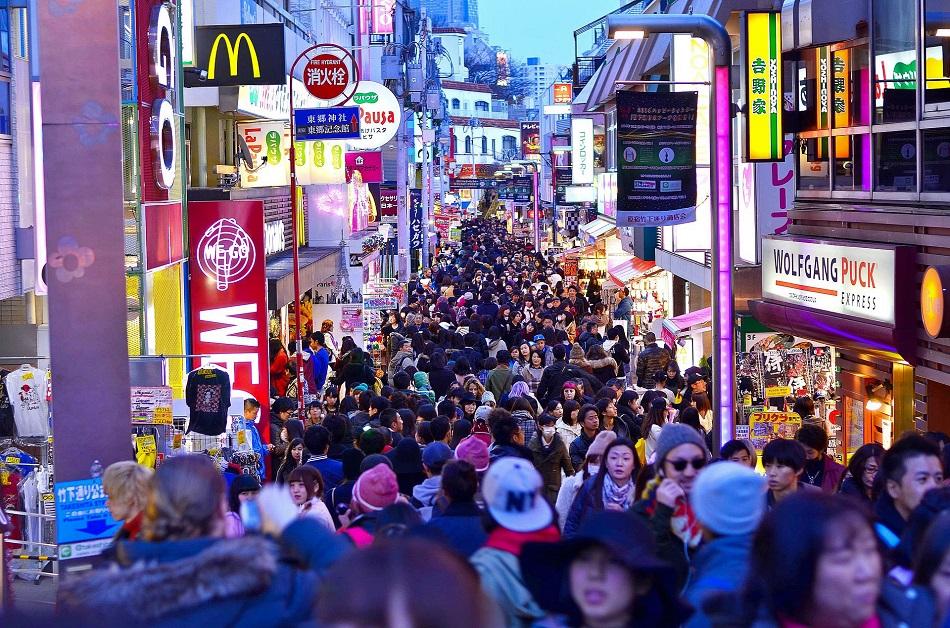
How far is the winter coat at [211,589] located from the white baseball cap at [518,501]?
1.09 metres

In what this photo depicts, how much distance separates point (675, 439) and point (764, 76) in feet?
29.1

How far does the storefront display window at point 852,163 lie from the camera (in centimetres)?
1375

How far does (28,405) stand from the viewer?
12445 mm

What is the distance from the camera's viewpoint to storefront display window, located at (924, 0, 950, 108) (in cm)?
1205

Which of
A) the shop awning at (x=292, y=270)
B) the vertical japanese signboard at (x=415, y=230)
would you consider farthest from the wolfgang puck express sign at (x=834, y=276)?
the vertical japanese signboard at (x=415, y=230)

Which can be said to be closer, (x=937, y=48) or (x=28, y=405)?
(x=937, y=48)

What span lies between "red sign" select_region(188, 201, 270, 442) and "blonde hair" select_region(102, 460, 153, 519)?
9.45 metres

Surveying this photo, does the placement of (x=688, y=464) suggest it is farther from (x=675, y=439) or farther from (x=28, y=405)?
(x=28, y=405)

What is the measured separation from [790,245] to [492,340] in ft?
31.3

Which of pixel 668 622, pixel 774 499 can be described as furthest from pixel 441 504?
pixel 668 622

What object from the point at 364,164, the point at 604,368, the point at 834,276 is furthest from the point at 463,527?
the point at 364,164

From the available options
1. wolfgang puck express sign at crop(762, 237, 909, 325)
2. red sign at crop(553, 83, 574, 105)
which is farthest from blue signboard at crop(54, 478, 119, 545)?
red sign at crop(553, 83, 574, 105)

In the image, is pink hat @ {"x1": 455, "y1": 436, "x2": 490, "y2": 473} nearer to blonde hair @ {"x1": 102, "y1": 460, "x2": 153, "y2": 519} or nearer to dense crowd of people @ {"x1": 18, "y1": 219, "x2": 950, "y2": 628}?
dense crowd of people @ {"x1": 18, "y1": 219, "x2": 950, "y2": 628}

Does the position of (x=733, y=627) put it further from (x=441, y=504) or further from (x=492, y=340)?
(x=492, y=340)
